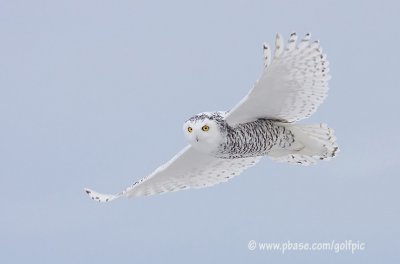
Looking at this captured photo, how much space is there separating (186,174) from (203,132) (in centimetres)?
185

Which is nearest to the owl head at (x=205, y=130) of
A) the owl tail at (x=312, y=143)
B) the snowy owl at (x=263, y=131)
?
the snowy owl at (x=263, y=131)

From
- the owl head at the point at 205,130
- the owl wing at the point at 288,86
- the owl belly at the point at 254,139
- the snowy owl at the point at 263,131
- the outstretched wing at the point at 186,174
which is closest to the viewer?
the owl wing at the point at 288,86

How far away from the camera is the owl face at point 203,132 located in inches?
442

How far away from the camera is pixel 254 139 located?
38.4 feet

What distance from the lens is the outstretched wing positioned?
12.7m

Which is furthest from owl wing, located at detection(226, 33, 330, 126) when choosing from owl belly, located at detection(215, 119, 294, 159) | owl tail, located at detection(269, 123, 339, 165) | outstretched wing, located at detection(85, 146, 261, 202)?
outstretched wing, located at detection(85, 146, 261, 202)

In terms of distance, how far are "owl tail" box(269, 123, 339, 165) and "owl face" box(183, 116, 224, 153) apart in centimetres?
131

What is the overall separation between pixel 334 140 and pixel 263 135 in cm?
112

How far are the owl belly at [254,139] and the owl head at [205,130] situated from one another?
4.6 inches

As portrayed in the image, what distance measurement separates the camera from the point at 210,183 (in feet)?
43.1

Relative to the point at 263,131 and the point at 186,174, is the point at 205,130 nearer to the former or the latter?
the point at 263,131

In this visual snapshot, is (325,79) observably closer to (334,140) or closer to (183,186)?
(334,140)

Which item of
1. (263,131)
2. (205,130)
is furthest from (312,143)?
(205,130)

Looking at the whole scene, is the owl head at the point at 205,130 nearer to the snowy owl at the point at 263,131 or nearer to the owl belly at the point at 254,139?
the snowy owl at the point at 263,131
